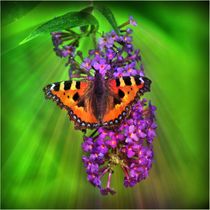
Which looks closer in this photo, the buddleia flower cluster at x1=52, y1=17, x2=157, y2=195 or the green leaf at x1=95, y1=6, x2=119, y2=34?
the green leaf at x1=95, y1=6, x2=119, y2=34

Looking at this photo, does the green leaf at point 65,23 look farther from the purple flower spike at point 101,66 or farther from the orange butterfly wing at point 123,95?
the orange butterfly wing at point 123,95

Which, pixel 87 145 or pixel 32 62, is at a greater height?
pixel 32 62

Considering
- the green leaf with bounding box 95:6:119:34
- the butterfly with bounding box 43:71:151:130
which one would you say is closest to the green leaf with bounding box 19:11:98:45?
the green leaf with bounding box 95:6:119:34

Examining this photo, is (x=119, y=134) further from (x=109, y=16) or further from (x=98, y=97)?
(x=109, y=16)

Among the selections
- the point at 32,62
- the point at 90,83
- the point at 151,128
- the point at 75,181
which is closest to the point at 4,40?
the point at 32,62

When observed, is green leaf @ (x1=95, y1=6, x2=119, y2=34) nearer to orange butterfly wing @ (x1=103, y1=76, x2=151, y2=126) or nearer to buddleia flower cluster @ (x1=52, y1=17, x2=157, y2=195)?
buddleia flower cluster @ (x1=52, y1=17, x2=157, y2=195)

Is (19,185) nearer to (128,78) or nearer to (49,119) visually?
(49,119)
